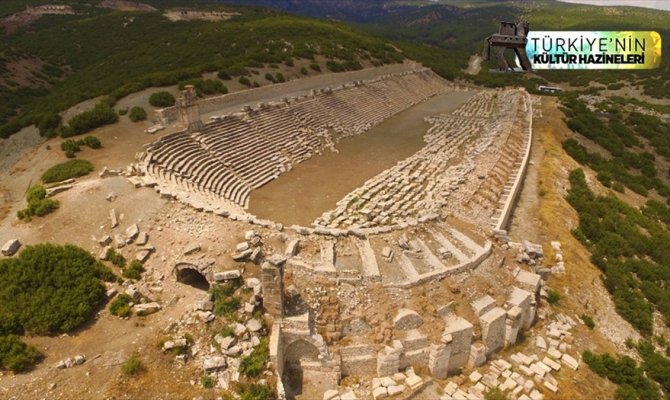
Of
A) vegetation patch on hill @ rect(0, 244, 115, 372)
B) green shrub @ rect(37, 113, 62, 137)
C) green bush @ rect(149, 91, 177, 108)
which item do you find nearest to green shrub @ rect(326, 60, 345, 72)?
green bush @ rect(149, 91, 177, 108)

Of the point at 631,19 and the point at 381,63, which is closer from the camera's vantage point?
the point at 381,63

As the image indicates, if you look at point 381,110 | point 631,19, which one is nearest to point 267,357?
point 381,110

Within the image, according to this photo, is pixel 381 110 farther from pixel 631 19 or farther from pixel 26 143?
pixel 631 19

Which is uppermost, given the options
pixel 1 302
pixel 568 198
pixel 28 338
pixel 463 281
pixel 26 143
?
pixel 26 143

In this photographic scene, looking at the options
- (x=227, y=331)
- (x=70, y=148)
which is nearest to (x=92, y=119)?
(x=70, y=148)

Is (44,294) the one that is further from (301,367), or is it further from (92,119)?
(92,119)

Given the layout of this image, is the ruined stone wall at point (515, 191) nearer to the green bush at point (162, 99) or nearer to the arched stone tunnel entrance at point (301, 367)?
the arched stone tunnel entrance at point (301, 367)

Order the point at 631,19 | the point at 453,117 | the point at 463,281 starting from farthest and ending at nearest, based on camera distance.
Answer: the point at 631,19
the point at 453,117
the point at 463,281
